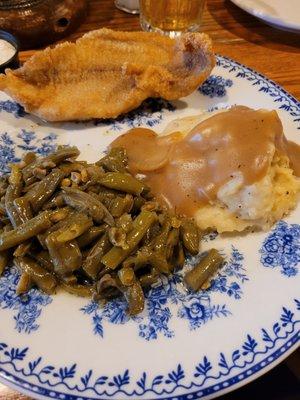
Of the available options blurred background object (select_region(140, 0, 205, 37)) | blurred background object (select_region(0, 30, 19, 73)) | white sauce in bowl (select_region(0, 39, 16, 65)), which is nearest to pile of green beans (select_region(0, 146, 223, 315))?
blurred background object (select_region(0, 30, 19, 73))

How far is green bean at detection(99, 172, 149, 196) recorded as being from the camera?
2262mm

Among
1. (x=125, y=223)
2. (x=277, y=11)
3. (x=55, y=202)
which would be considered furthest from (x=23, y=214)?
(x=277, y=11)

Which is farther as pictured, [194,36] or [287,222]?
[194,36]

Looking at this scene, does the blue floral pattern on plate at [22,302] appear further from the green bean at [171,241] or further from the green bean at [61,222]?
the green bean at [171,241]

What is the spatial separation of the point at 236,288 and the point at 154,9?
2.49 metres

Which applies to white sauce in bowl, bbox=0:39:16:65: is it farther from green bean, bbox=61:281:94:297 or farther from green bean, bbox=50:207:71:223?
green bean, bbox=61:281:94:297

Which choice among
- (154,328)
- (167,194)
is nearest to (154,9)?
(167,194)

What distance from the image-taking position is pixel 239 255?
224cm

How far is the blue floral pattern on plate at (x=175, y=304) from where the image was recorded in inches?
76.7

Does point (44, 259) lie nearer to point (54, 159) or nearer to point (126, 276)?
point (126, 276)

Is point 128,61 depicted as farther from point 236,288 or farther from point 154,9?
point 236,288

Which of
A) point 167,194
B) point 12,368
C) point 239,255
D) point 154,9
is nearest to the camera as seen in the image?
point 12,368

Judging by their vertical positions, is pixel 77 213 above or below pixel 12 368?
above

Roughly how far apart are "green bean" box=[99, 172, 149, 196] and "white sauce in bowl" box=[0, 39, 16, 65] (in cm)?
162
